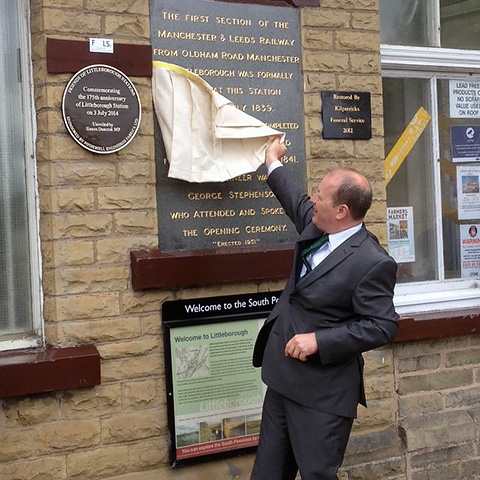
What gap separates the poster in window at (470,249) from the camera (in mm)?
5473

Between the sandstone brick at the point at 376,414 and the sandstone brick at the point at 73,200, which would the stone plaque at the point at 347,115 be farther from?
the sandstone brick at the point at 376,414

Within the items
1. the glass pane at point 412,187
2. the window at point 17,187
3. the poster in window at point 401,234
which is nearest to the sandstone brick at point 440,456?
the glass pane at point 412,187

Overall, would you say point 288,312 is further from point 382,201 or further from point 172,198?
point 382,201

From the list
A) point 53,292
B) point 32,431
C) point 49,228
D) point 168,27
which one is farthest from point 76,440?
point 168,27

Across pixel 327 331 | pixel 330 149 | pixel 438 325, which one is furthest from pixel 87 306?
pixel 438 325

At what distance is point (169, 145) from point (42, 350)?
4.06 ft

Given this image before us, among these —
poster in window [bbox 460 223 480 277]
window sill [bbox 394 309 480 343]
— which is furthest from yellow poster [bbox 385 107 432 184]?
window sill [bbox 394 309 480 343]

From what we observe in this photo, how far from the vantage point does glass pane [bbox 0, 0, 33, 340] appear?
4012 mm

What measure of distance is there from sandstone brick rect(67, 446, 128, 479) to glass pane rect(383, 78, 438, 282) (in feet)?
7.34

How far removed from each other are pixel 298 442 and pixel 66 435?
123 centimetres

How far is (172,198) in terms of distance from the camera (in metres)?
4.21

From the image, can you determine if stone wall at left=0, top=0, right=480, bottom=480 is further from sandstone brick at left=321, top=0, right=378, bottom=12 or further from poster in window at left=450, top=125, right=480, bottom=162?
poster in window at left=450, top=125, right=480, bottom=162

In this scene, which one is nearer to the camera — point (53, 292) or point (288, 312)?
point (288, 312)

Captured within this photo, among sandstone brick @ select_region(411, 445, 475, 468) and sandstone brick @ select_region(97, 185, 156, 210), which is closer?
sandstone brick @ select_region(97, 185, 156, 210)
